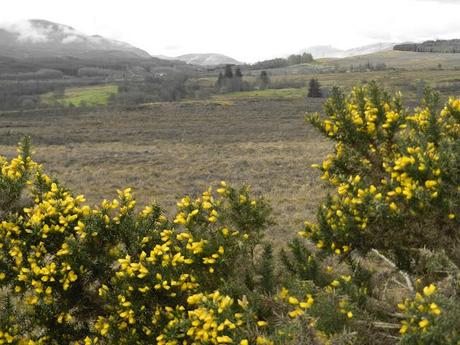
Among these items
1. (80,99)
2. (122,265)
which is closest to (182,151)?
(122,265)

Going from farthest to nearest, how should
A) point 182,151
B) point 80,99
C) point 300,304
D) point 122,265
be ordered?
point 80,99, point 182,151, point 122,265, point 300,304

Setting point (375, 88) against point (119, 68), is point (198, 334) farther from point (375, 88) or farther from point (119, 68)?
point (119, 68)

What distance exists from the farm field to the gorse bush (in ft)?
27.6

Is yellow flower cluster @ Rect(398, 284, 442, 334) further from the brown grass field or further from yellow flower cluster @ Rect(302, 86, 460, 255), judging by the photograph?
the brown grass field

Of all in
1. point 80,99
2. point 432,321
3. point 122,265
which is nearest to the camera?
point 432,321

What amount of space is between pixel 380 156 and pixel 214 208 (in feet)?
7.07

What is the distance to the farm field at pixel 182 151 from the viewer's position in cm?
2112

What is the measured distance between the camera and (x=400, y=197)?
4629 mm

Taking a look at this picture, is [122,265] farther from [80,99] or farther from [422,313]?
Answer: [80,99]

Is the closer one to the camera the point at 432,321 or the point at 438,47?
the point at 432,321

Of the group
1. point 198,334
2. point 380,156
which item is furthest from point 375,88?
point 198,334

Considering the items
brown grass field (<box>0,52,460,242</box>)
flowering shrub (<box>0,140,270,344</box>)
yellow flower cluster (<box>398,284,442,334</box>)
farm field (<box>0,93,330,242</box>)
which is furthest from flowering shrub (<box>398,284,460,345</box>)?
farm field (<box>0,93,330,242</box>)

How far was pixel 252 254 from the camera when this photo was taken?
532cm

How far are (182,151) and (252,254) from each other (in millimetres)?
28165
